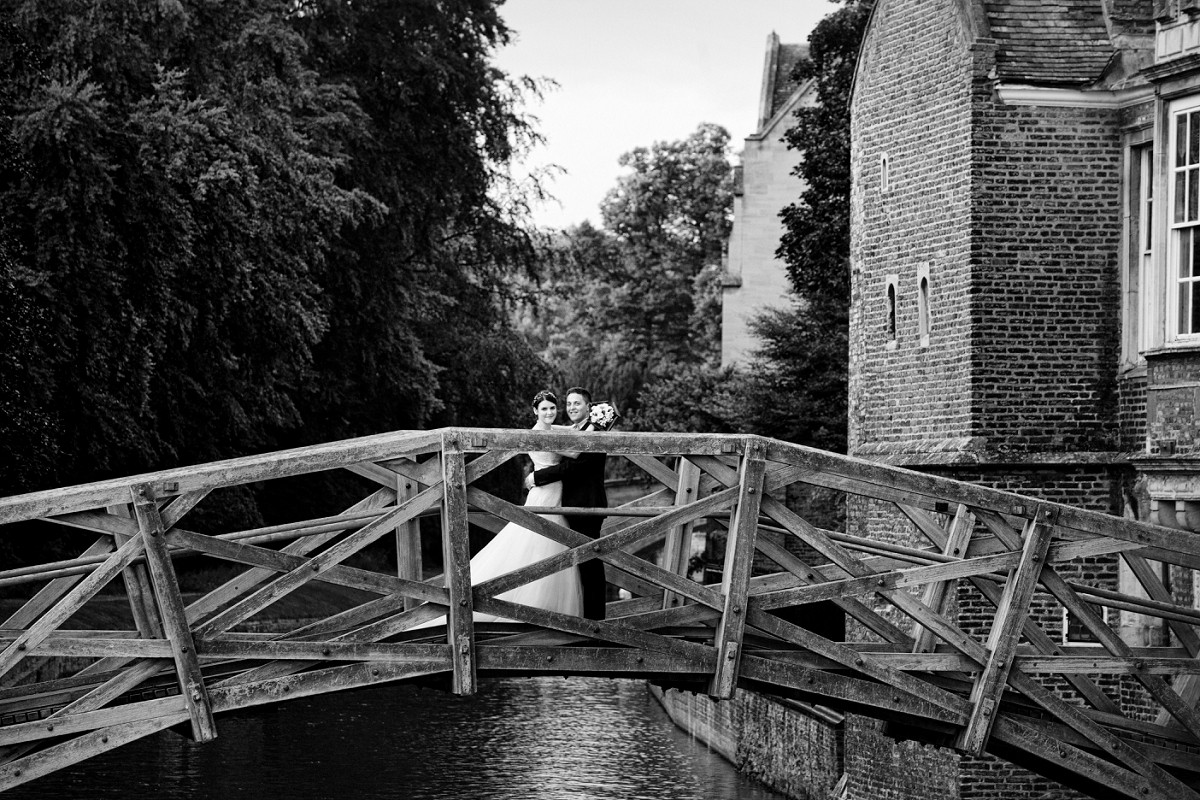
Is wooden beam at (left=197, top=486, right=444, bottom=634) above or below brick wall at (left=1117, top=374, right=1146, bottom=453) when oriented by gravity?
below

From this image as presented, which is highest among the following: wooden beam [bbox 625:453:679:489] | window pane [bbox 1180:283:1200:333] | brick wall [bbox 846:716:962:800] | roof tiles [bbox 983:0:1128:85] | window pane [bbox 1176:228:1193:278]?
roof tiles [bbox 983:0:1128:85]

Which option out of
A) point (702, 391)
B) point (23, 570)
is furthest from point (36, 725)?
point (702, 391)

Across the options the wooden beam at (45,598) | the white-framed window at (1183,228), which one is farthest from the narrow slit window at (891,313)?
the wooden beam at (45,598)

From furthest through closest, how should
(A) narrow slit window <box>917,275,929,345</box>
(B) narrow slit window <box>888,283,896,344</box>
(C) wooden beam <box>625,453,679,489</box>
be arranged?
1. (B) narrow slit window <box>888,283,896,344</box>
2. (A) narrow slit window <box>917,275,929,345</box>
3. (C) wooden beam <box>625,453,679,489</box>

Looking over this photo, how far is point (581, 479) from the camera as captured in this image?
1159 cm

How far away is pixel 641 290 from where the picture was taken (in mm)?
66625

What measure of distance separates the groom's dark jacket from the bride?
60mm

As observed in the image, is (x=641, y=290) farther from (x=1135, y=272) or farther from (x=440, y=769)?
(x=1135, y=272)

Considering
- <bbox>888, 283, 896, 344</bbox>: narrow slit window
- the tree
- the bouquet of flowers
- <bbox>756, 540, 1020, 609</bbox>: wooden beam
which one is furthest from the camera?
the tree

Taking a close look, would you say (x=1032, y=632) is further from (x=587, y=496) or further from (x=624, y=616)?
(x=587, y=496)

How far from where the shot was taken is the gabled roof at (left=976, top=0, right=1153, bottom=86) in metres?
16.9

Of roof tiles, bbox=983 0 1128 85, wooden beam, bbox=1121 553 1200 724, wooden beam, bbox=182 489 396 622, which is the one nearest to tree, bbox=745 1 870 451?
roof tiles, bbox=983 0 1128 85

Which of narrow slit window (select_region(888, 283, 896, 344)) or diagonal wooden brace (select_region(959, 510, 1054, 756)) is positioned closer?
diagonal wooden brace (select_region(959, 510, 1054, 756))

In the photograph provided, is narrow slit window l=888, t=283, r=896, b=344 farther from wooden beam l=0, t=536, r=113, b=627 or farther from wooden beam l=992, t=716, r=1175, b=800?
wooden beam l=0, t=536, r=113, b=627
